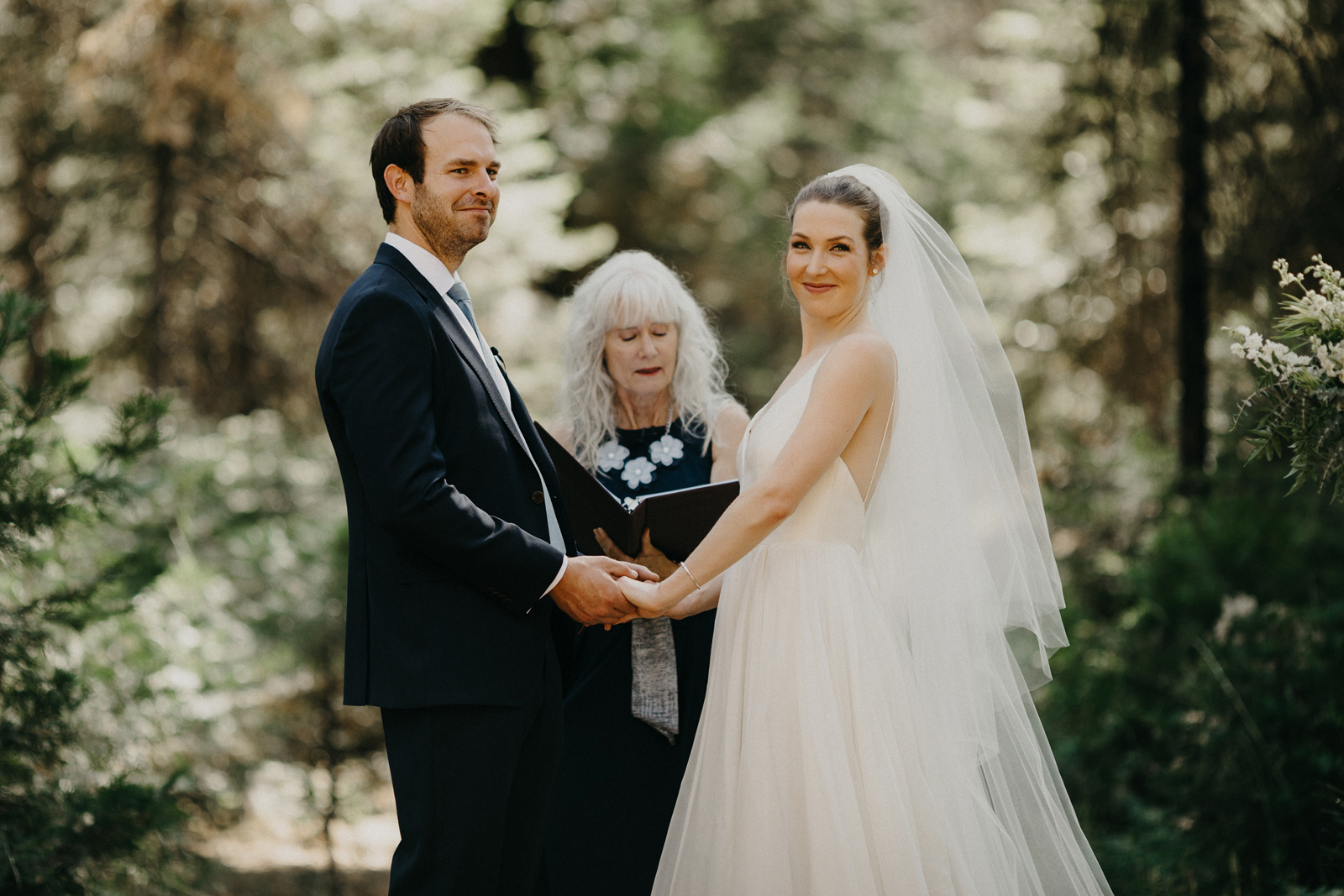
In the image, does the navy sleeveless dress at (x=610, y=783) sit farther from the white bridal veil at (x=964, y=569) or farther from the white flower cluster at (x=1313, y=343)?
the white flower cluster at (x=1313, y=343)

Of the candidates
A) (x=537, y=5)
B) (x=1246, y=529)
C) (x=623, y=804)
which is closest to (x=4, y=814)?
(x=623, y=804)

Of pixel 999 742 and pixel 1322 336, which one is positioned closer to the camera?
pixel 1322 336

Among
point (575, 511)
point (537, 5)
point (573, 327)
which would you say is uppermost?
point (537, 5)

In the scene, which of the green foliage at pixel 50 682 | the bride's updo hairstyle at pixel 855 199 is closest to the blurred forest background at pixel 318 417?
the green foliage at pixel 50 682

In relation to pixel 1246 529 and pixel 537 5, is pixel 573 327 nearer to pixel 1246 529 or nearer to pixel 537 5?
pixel 1246 529

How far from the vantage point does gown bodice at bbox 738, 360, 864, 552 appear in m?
2.73

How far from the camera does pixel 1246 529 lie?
5.30 meters

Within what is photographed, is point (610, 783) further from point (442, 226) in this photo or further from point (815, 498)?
point (442, 226)

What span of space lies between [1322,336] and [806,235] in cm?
129

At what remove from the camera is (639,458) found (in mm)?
3500

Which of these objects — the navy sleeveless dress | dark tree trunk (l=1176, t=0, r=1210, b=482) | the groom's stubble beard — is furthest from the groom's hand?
dark tree trunk (l=1176, t=0, r=1210, b=482)

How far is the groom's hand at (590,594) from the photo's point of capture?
2.62 m

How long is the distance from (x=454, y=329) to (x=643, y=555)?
0.93 metres

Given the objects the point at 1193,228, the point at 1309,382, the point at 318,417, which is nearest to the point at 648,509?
the point at 1309,382
